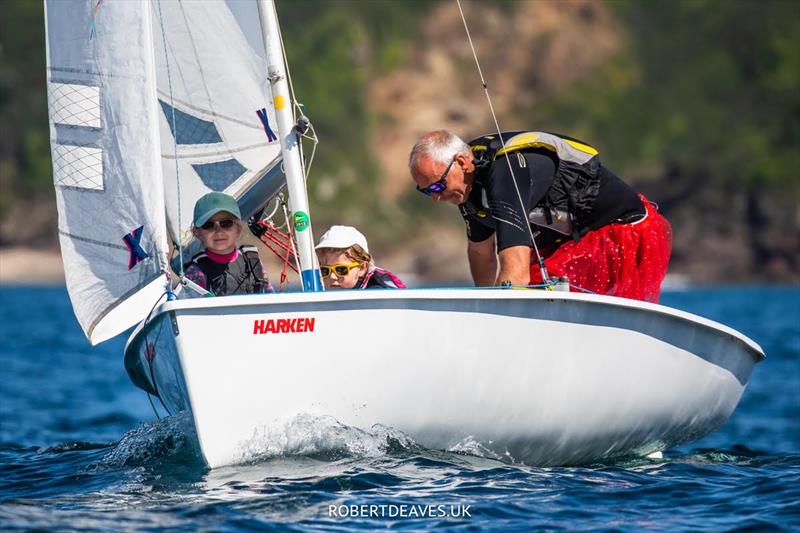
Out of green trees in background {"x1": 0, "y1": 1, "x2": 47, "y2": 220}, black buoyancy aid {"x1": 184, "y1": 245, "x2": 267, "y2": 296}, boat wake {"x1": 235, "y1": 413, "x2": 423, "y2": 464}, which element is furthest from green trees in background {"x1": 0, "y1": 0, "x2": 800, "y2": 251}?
boat wake {"x1": 235, "y1": 413, "x2": 423, "y2": 464}

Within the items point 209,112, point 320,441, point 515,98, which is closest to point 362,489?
point 320,441

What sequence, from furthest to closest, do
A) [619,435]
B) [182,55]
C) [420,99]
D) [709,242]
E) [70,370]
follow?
1. [420,99]
2. [709,242]
3. [70,370]
4. [182,55]
5. [619,435]

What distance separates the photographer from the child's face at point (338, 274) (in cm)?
547

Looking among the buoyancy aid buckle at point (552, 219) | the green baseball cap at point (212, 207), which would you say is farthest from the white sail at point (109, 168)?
the buoyancy aid buckle at point (552, 219)

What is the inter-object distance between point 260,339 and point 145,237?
1173mm

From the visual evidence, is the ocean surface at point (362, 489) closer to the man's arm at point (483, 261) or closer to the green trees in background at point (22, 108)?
the man's arm at point (483, 261)

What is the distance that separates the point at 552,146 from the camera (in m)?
5.49

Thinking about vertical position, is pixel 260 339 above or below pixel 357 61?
below

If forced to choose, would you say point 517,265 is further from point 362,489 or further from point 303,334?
point 362,489

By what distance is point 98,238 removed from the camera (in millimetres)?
5723

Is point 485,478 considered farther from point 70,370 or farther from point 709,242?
point 709,242

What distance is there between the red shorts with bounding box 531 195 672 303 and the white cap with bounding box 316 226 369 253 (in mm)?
905

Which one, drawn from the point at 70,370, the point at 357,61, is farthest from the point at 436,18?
the point at 70,370

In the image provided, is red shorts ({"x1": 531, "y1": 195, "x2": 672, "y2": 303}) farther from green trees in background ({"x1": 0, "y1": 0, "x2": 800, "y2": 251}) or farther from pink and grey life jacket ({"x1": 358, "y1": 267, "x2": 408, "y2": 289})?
green trees in background ({"x1": 0, "y1": 0, "x2": 800, "y2": 251})
